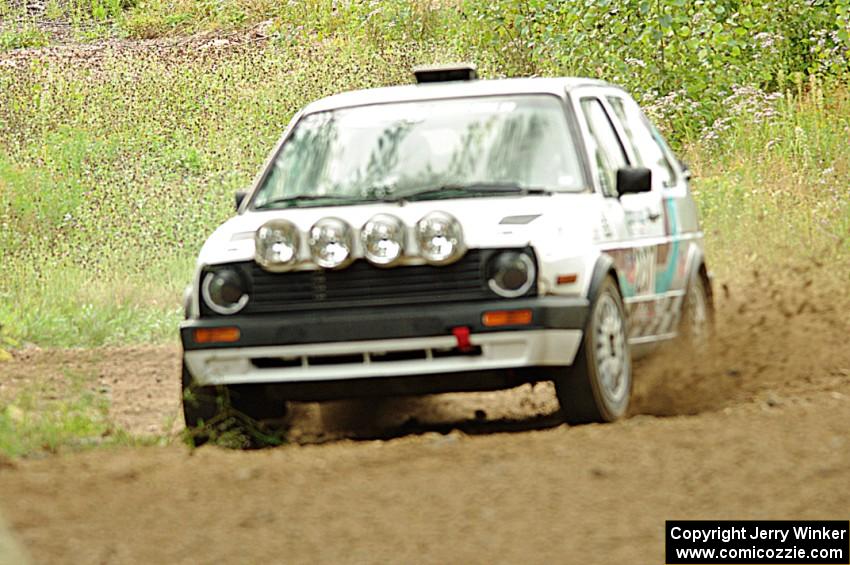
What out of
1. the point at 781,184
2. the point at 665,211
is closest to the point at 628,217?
the point at 665,211

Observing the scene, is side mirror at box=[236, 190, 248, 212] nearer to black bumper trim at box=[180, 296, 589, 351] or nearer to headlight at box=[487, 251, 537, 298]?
black bumper trim at box=[180, 296, 589, 351]

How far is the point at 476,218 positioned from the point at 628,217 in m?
1.27

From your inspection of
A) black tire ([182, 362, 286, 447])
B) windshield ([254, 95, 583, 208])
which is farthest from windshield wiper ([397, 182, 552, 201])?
black tire ([182, 362, 286, 447])

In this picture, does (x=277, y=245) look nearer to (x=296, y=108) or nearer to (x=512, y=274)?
(x=512, y=274)

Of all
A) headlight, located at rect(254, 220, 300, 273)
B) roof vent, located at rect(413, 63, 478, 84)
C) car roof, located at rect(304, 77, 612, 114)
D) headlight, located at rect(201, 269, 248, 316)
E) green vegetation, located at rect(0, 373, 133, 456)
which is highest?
roof vent, located at rect(413, 63, 478, 84)

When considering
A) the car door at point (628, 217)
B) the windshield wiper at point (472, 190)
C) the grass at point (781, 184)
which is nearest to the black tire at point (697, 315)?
the car door at point (628, 217)

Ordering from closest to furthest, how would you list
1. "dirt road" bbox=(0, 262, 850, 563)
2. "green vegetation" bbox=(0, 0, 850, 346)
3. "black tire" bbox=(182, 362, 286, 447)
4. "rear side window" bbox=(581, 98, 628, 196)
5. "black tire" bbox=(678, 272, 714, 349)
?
"dirt road" bbox=(0, 262, 850, 563) → "black tire" bbox=(182, 362, 286, 447) → "rear side window" bbox=(581, 98, 628, 196) → "black tire" bbox=(678, 272, 714, 349) → "green vegetation" bbox=(0, 0, 850, 346)

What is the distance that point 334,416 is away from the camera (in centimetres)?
948

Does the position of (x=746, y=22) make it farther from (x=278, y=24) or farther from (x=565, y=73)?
(x=278, y=24)

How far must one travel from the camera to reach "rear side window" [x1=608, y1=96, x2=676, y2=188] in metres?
9.74

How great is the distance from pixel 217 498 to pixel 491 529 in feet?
3.70

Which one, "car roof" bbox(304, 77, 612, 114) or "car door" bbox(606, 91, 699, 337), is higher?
"car roof" bbox(304, 77, 612, 114)

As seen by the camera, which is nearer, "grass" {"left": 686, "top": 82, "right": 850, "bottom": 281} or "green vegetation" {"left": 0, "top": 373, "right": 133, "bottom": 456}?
"green vegetation" {"left": 0, "top": 373, "right": 133, "bottom": 456}

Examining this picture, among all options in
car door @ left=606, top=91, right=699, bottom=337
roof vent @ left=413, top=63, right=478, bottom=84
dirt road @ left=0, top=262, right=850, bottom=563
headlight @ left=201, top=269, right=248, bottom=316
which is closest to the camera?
dirt road @ left=0, top=262, right=850, bottom=563
